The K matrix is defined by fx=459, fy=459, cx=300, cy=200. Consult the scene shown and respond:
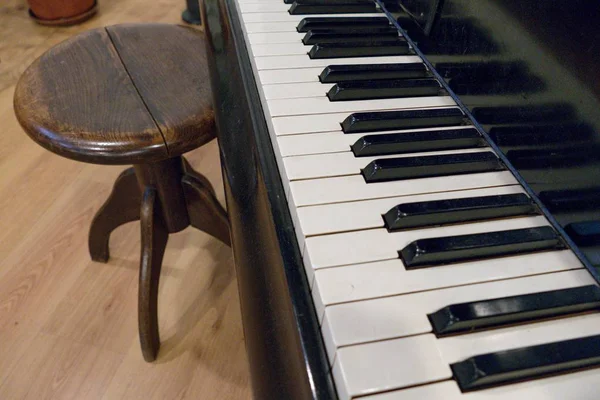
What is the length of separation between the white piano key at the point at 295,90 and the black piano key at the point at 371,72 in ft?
0.06

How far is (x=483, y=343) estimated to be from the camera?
398 millimetres

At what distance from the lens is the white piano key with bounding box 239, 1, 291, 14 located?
0.84 metres

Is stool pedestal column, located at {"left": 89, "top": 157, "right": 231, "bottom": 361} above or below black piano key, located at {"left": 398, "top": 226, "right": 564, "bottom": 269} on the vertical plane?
above

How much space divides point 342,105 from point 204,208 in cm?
64

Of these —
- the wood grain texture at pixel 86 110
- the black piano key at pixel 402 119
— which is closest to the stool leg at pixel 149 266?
the wood grain texture at pixel 86 110

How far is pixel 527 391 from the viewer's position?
376 mm

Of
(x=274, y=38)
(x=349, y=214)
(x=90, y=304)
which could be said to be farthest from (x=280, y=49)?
(x=90, y=304)

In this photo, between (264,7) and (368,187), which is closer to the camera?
(368,187)

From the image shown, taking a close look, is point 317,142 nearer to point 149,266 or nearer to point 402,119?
point 402,119

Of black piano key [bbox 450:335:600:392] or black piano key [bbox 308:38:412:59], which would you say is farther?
black piano key [bbox 308:38:412:59]

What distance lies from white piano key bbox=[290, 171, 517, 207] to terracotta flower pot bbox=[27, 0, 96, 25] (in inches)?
96.4

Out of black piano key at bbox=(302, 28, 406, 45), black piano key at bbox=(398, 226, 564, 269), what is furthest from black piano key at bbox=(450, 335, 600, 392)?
black piano key at bbox=(302, 28, 406, 45)

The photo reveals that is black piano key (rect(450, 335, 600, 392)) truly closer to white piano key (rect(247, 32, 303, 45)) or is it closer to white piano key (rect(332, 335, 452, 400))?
white piano key (rect(332, 335, 452, 400))

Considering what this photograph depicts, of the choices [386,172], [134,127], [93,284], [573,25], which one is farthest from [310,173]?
[93,284]
